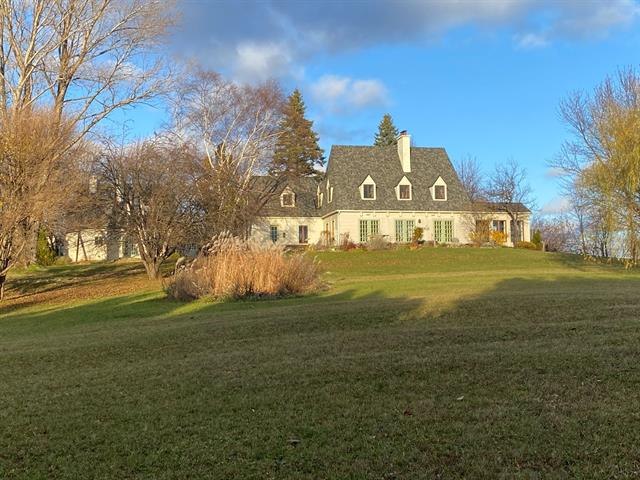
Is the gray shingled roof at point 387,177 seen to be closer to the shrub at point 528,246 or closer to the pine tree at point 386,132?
the shrub at point 528,246

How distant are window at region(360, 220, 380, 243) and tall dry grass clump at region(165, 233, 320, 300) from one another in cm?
2330

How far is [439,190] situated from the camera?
42344mm

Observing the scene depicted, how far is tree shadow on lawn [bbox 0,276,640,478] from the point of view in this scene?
356 cm

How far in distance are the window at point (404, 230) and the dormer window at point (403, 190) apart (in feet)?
5.85

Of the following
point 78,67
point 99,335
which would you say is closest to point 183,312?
point 99,335

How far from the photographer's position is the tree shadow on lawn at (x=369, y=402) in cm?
356

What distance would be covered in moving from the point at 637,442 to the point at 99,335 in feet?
29.4

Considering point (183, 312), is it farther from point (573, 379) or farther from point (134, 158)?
point (134, 158)

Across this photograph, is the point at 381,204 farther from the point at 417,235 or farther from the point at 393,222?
the point at 417,235

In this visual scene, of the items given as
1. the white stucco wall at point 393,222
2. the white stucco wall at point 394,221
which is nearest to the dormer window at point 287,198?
the white stucco wall at point 393,222

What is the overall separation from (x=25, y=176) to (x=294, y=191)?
90.3ft

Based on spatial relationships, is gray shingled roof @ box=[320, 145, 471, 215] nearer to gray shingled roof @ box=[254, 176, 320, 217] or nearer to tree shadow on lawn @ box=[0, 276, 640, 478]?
gray shingled roof @ box=[254, 176, 320, 217]

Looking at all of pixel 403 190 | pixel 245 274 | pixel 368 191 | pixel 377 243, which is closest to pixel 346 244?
pixel 377 243

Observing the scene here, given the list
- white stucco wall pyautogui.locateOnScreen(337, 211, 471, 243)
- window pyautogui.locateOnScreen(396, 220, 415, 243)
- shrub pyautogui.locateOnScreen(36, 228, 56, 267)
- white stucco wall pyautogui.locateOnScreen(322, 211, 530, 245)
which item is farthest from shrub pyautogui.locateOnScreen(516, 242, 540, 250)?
shrub pyautogui.locateOnScreen(36, 228, 56, 267)
